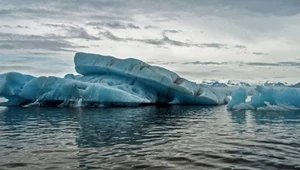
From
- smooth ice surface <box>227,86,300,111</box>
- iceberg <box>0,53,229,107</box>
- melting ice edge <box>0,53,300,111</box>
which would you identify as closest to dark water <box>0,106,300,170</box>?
smooth ice surface <box>227,86,300,111</box>

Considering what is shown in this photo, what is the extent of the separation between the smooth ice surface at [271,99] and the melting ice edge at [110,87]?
21.1 inches

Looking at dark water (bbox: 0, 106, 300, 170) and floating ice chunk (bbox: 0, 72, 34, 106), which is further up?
floating ice chunk (bbox: 0, 72, 34, 106)

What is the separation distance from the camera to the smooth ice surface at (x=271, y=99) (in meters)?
26.1

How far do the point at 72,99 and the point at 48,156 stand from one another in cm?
2696

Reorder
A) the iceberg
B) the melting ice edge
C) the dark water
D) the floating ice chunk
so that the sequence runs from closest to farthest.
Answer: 1. the dark water
2. the melting ice edge
3. the iceberg
4. the floating ice chunk

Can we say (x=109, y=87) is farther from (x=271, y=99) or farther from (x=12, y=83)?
(x=271, y=99)

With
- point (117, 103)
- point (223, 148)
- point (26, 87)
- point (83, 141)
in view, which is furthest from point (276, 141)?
point (26, 87)

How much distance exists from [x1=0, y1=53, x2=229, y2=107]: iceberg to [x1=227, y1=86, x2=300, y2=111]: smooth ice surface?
775 centimetres

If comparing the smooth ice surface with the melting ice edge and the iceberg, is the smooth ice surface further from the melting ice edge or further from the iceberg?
the iceberg

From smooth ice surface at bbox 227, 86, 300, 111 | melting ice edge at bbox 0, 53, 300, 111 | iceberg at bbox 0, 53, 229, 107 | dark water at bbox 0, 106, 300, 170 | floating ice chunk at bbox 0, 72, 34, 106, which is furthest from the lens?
floating ice chunk at bbox 0, 72, 34, 106

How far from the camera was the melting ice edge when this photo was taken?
108 feet

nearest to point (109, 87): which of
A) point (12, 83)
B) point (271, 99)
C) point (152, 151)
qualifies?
point (12, 83)

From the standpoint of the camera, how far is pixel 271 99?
2761 cm

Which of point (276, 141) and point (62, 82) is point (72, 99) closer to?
point (62, 82)
